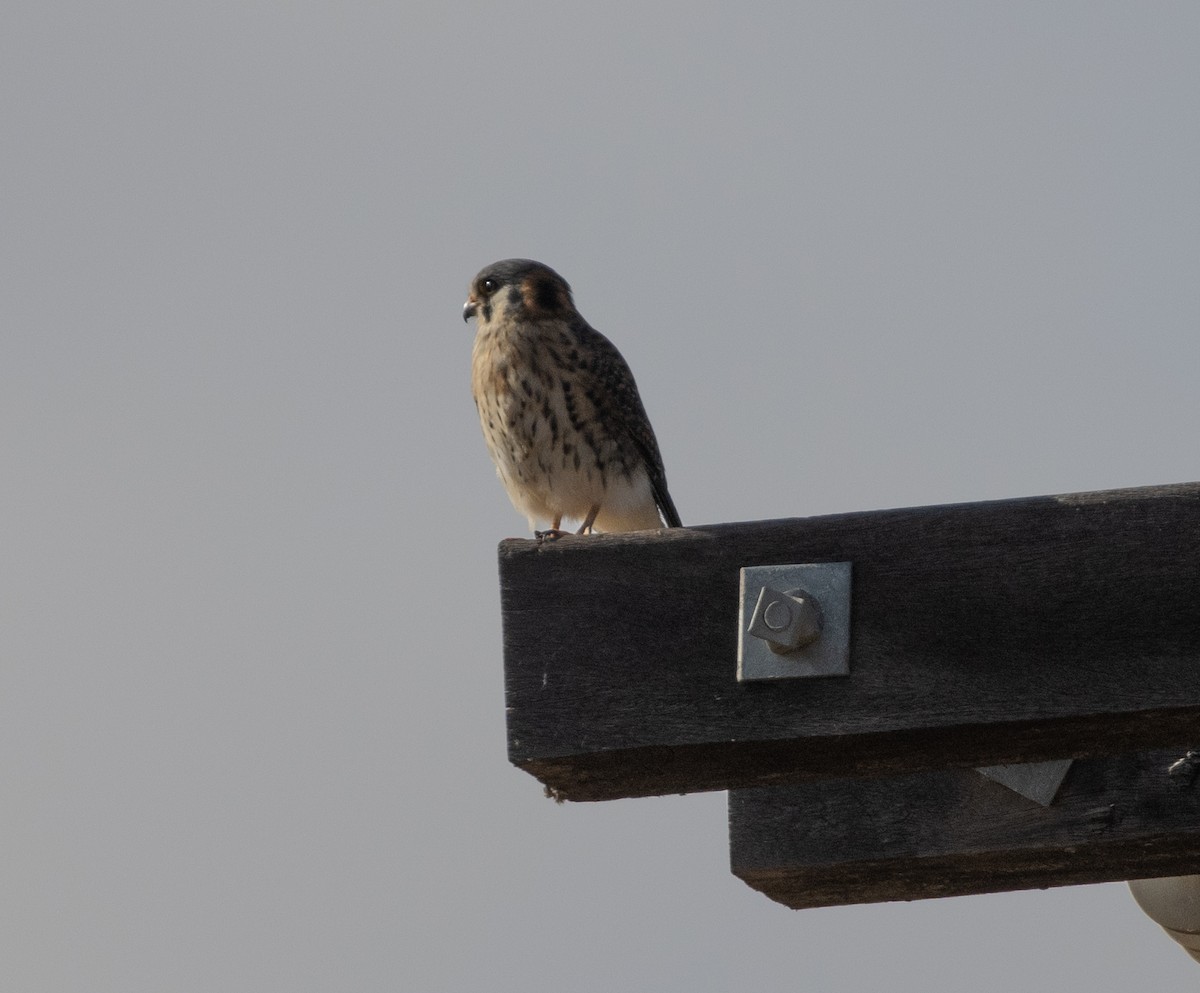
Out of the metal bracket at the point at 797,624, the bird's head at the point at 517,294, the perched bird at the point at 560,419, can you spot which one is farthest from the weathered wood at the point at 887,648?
the bird's head at the point at 517,294

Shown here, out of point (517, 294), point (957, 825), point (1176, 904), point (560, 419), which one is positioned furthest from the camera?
point (517, 294)

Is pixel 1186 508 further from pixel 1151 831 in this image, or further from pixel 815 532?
pixel 1151 831

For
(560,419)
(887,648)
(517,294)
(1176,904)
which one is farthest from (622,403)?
(887,648)

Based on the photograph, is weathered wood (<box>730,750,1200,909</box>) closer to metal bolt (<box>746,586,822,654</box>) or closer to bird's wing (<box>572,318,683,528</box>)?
metal bolt (<box>746,586,822,654</box>)

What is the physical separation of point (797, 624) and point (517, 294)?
13.9 ft

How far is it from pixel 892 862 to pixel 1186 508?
90 centimetres

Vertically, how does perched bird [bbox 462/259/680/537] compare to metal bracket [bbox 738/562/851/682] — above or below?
above

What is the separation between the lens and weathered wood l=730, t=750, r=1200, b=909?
2.60 metres

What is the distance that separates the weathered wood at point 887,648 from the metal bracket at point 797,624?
2 cm

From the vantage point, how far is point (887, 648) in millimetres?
1938

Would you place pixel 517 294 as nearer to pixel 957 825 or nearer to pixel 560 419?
pixel 560 419

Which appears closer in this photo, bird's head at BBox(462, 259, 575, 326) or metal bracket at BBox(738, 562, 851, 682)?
metal bracket at BBox(738, 562, 851, 682)

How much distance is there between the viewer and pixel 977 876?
9.09 ft

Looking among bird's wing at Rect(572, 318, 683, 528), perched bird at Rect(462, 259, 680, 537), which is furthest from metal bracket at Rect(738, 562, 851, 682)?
bird's wing at Rect(572, 318, 683, 528)
